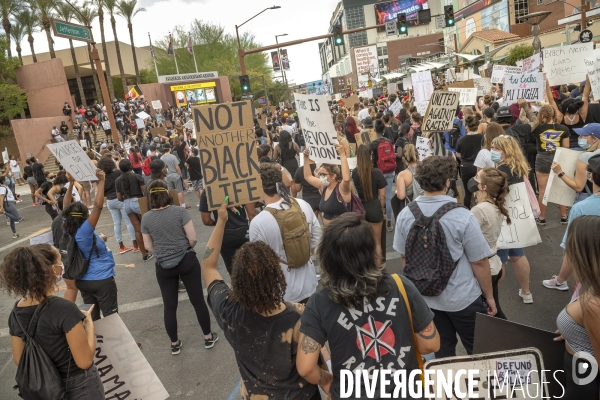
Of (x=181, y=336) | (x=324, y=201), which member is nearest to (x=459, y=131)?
(x=324, y=201)

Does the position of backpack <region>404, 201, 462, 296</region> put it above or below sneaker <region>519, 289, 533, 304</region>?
above

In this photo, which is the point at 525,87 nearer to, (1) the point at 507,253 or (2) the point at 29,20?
(1) the point at 507,253

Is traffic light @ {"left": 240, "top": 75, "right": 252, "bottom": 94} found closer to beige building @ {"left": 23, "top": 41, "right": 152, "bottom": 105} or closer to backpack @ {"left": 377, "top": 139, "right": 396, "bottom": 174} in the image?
backpack @ {"left": 377, "top": 139, "right": 396, "bottom": 174}

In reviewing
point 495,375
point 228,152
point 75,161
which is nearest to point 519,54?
point 75,161

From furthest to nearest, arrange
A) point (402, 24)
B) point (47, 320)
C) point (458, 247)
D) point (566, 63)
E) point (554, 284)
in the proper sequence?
point (402, 24) → point (566, 63) → point (554, 284) → point (458, 247) → point (47, 320)

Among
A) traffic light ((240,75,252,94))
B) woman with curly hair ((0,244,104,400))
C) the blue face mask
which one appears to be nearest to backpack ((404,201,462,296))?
woman with curly hair ((0,244,104,400))

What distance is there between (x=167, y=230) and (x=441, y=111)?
14.5ft

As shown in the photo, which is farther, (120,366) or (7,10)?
(7,10)

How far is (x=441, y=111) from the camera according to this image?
6.96 meters

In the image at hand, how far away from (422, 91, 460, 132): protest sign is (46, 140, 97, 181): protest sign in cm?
482

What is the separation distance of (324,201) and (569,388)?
126 inches

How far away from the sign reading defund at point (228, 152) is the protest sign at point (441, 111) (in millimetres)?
4092

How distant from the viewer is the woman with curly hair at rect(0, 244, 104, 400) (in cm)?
285

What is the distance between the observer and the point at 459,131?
1053 cm
